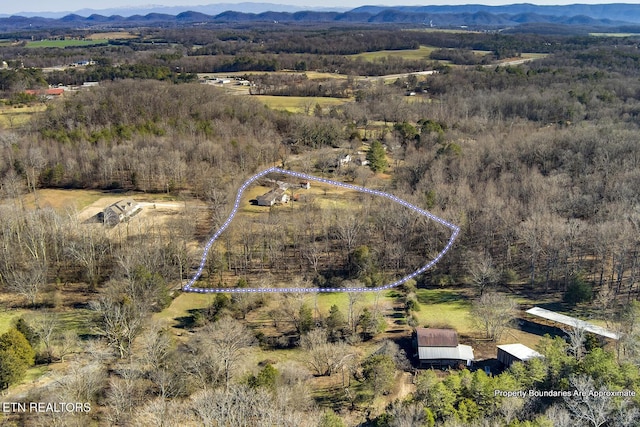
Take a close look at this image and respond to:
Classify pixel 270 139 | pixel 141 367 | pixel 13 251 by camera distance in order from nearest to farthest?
1. pixel 141 367
2. pixel 13 251
3. pixel 270 139

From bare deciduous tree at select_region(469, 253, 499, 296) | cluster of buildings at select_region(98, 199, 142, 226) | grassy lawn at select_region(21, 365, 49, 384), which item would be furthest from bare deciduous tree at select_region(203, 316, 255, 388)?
cluster of buildings at select_region(98, 199, 142, 226)

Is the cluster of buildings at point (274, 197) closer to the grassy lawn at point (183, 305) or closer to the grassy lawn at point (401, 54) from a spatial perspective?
the grassy lawn at point (183, 305)

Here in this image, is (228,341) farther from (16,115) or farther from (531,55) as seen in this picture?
(531,55)

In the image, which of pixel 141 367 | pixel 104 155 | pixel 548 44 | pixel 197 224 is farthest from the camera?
pixel 548 44

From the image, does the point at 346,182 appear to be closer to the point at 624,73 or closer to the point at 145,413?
the point at 145,413

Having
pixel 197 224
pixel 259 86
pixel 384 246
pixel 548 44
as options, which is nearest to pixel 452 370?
pixel 384 246

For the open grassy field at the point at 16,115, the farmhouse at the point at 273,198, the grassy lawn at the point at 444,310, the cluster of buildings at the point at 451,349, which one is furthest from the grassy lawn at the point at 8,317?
the open grassy field at the point at 16,115

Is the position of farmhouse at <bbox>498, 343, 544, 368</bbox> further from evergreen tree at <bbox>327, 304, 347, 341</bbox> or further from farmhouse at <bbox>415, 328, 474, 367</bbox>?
evergreen tree at <bbox>327, 304, 347, 341</bbox>
